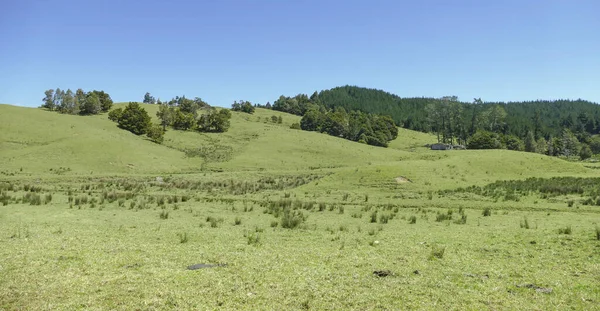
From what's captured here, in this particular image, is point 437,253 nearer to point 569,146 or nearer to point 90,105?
point 90,105

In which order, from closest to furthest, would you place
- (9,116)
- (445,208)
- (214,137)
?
(445,208) < (9,116) < (214,137)

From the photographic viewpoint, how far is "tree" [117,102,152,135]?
9731 centimetres

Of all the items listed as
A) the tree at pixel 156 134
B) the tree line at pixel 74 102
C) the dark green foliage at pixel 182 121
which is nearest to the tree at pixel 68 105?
the tree line at pixel 74 102

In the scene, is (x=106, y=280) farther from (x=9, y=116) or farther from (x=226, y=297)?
(x=9, y=116)

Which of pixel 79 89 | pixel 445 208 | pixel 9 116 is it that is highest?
pixel 79 89

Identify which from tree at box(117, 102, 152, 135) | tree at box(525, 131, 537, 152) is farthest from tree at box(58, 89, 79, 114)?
tree at box(525, 131, 537, 152)

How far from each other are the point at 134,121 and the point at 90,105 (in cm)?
2931

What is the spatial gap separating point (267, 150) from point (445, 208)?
6389 centimetres

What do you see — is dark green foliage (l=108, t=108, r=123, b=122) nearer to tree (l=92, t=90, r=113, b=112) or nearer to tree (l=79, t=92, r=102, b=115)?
tree (l=79, t=92, r=102, b=115)

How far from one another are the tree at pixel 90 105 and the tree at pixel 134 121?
23576 millimetres

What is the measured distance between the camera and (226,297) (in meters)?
8.99

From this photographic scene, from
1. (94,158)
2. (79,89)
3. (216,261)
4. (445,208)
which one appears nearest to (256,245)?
(216,261)

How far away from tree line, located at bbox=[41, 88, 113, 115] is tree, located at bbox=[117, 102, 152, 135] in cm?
2447

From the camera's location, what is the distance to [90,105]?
383 ft
